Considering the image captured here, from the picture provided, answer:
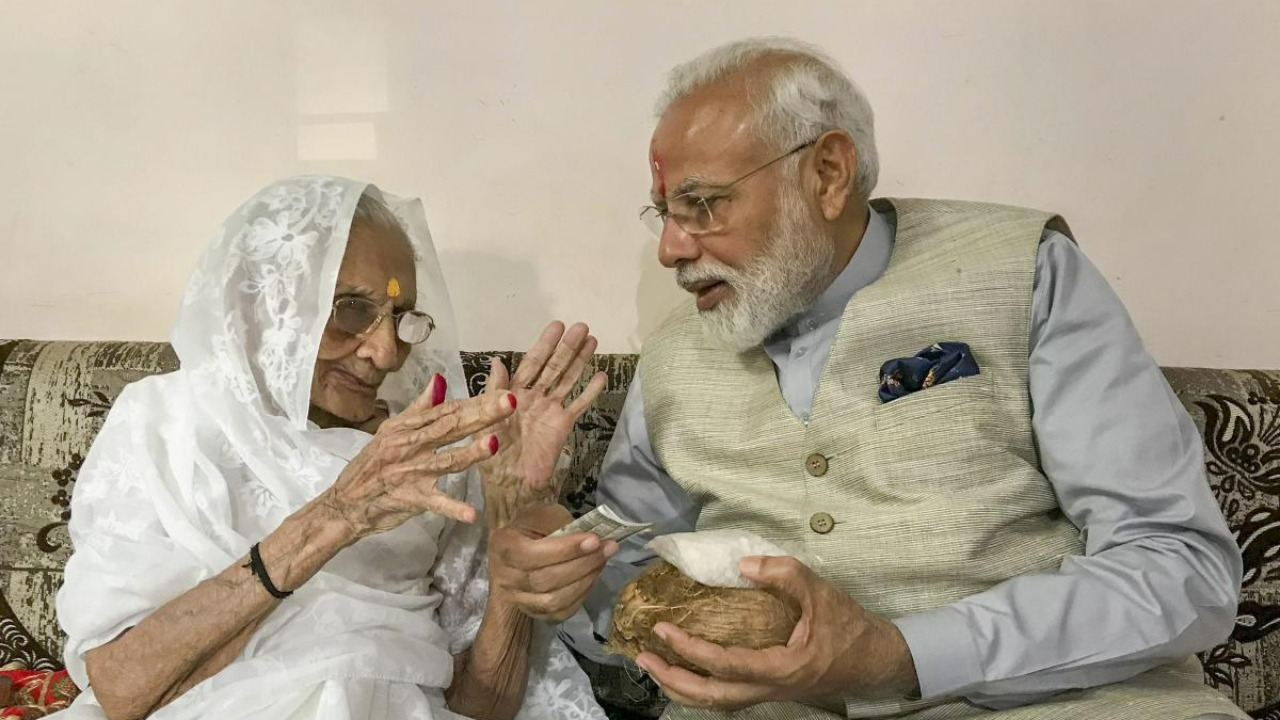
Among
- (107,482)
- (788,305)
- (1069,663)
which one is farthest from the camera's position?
(788,305)

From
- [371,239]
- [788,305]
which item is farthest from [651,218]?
[371,239]

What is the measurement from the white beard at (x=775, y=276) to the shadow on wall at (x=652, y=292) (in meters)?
0.63

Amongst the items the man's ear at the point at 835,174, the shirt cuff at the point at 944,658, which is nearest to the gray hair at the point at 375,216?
the man's ear at the point at 835,174

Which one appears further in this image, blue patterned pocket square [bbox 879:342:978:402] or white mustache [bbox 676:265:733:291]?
white mustache [bbox 676:265:733:291]

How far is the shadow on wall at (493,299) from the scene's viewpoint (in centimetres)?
246

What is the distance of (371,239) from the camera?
6.01ft

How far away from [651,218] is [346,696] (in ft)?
3.36

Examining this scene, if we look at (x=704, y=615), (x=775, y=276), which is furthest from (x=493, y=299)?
(x=704, y=615)

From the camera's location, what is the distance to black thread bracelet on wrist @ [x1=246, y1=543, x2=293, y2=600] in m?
1.54

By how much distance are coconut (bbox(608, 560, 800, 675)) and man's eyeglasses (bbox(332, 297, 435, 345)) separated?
2.23 feet

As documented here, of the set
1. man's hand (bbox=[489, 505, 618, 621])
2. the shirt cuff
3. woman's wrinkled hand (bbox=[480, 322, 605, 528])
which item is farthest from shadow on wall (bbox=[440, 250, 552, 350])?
the shirt cuff

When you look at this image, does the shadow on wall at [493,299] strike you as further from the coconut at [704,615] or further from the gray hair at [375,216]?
the coconut at [704,615]

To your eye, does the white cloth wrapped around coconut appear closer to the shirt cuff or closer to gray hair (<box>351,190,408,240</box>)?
the shirt cuff

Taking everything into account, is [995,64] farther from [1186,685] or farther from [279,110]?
[279,110]
